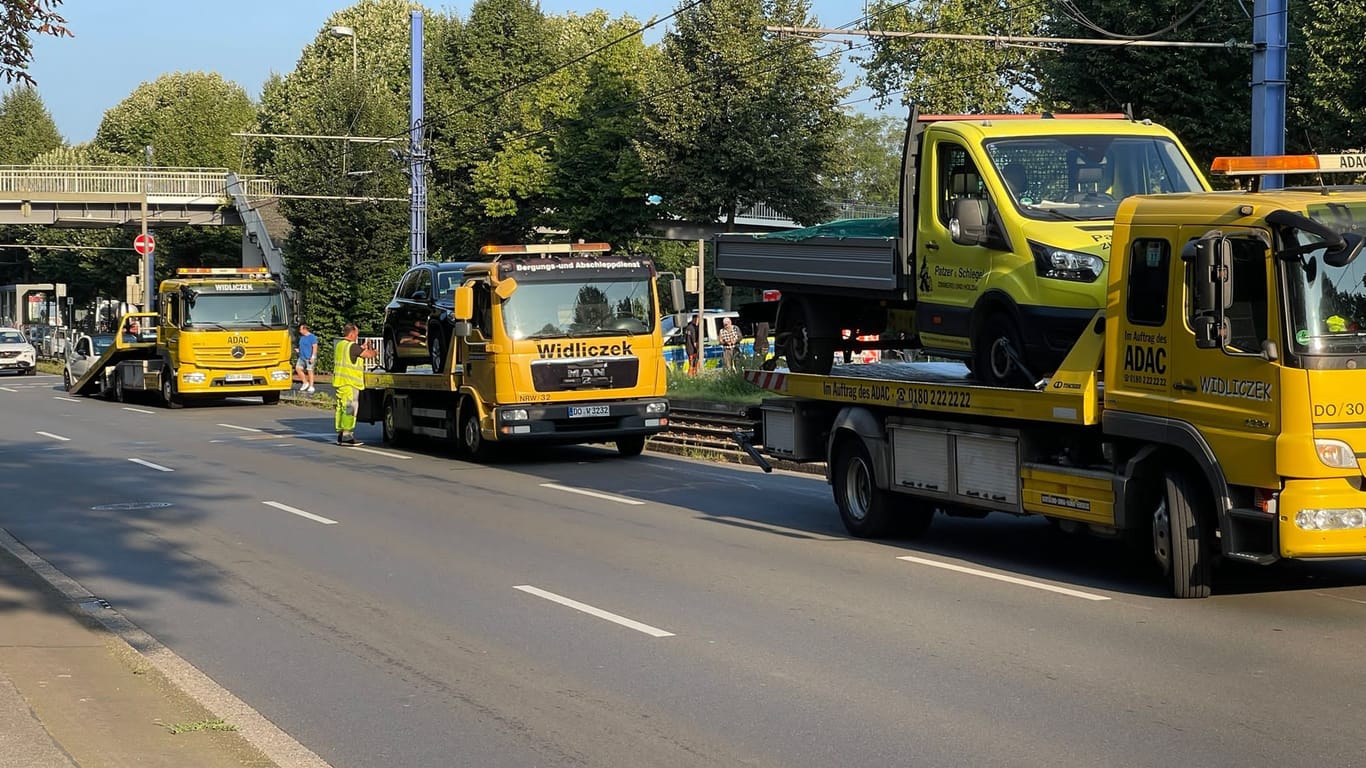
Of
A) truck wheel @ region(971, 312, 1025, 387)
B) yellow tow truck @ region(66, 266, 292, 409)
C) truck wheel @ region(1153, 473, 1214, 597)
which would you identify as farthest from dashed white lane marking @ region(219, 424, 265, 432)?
truck wheel @ region(1153, 473, 1214, 597)

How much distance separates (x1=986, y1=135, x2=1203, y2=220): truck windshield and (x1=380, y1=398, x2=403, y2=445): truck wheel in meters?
14.3

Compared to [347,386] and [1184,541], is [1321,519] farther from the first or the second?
[347,386]

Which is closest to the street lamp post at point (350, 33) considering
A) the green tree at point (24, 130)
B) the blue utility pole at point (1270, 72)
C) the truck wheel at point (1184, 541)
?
the blue utility pole at point (1270, 72)

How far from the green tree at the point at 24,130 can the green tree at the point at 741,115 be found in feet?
242

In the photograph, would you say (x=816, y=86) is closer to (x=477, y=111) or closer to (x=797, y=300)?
(x=477, y=111)

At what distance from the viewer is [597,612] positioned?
1049 cm

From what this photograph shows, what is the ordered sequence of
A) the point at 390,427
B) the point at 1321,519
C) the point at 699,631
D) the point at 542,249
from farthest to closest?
the point at 390,427 → the point at 542,249 → the point at 699,631 → the point at 1321,519

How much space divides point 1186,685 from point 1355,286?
9.46 feet

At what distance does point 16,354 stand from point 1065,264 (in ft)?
177

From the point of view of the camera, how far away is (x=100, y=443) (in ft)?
82.9

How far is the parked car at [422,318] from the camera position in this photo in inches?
921

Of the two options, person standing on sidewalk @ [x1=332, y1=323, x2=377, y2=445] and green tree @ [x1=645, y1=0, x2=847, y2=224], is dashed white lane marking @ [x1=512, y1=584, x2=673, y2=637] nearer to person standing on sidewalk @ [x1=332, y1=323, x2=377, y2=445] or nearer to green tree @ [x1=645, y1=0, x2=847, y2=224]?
person standing on sidewalk @ [x1=332, y1=323, x2=377, y2=445]

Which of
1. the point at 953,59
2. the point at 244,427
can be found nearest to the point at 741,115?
the point at 953,59

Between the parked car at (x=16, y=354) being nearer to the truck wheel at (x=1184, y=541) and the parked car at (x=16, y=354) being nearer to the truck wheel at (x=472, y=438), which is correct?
the truck wheel at (x=472, y=438)
